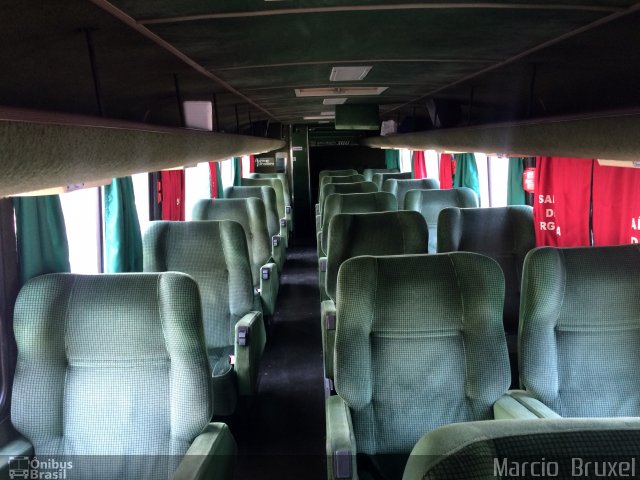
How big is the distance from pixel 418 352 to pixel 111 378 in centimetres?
145

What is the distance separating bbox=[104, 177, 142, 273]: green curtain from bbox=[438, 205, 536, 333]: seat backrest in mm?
2530

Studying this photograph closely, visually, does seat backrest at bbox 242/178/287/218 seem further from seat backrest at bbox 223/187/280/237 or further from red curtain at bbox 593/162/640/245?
red curtain at bbox 593/162/640/245

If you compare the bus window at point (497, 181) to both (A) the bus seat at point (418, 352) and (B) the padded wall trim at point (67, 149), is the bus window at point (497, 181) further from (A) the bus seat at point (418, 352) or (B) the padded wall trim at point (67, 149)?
(B) the padded wall trim at point (67, 149)

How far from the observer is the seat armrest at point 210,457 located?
7.58 ft

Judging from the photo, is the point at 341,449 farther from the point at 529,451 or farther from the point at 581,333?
the point at 529,451

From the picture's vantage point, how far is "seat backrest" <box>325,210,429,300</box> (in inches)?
190

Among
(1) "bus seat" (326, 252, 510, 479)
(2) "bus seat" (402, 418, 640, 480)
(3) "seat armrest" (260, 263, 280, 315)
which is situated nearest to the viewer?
(2) "bus seat" (402, 418, 640, 480)

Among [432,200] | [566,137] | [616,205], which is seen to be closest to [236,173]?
[432,200]

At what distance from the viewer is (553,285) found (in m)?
2.76

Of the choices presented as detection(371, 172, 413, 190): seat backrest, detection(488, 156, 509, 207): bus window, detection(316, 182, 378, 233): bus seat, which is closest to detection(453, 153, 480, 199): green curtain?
detection(488, 156, 509, 207): bus window

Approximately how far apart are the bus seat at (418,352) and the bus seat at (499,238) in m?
2.06

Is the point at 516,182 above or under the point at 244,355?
above

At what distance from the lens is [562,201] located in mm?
5496

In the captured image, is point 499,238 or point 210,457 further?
point 499,238
